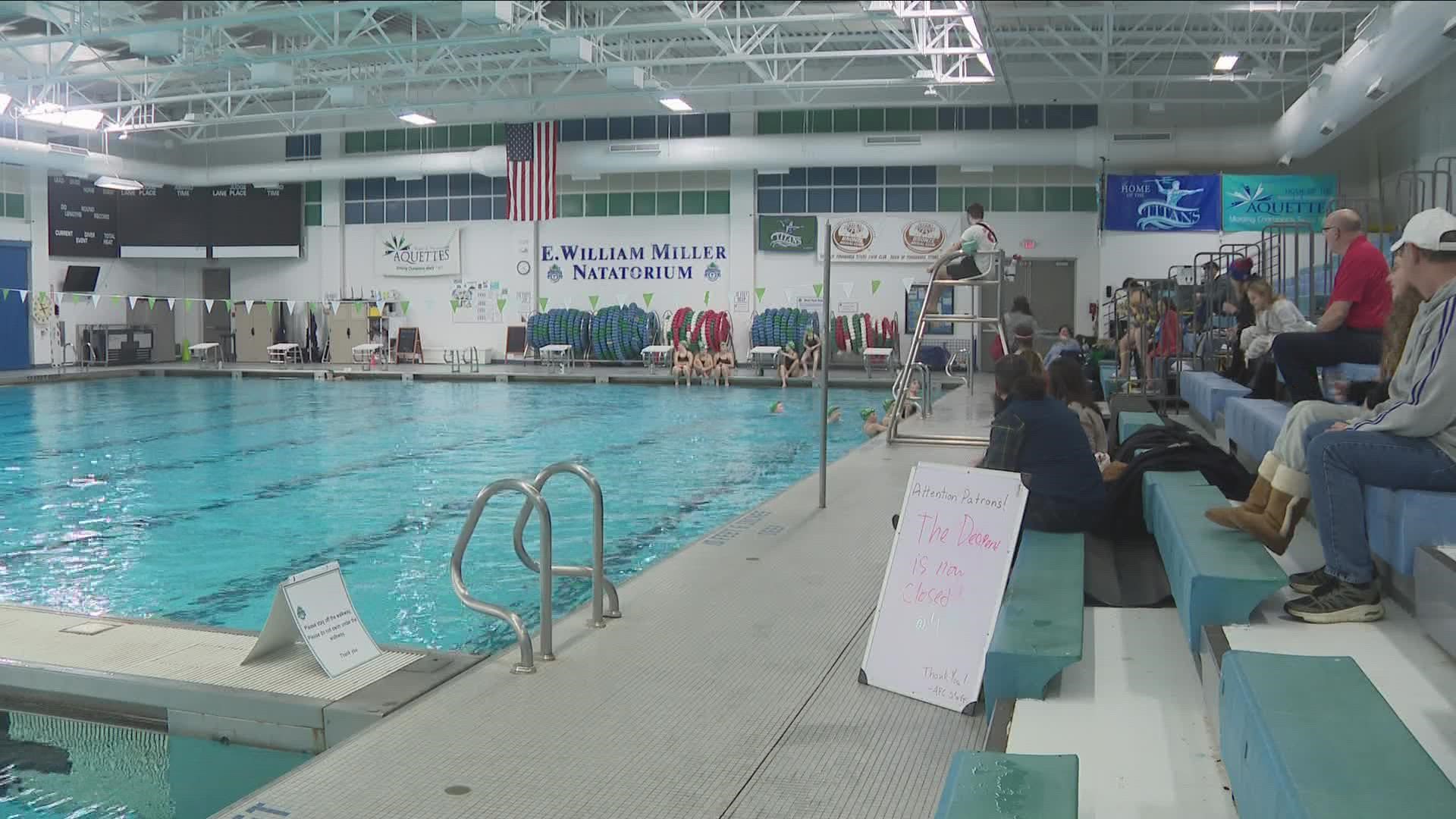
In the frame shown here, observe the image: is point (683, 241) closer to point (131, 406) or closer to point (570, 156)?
point (570, 156)

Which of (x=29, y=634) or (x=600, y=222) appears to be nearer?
(x=29, y=634)

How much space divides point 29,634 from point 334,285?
26.6 m

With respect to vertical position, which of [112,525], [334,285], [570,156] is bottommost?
[112,525]

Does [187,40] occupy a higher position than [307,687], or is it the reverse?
[187,40]

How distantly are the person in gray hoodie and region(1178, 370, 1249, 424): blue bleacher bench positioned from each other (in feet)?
13.4

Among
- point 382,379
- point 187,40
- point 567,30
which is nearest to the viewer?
Answer: point 567,30

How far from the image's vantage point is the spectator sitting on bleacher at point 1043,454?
4.86 metres

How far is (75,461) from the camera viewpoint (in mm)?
11367

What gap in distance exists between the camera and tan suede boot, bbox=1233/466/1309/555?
3.78 m

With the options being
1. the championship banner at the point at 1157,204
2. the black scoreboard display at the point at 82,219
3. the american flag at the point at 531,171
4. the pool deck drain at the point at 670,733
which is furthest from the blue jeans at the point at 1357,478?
the black scoreboard display at the point at 82,219

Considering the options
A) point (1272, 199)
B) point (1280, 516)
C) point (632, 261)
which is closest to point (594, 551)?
point (1280, 516)

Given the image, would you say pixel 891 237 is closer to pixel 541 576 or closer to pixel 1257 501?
pixel 1257 501

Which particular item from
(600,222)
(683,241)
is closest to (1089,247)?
(683,241)

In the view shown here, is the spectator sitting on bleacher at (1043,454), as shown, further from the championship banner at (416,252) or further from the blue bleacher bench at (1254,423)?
the championship banner at (416,252)
